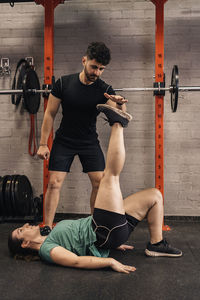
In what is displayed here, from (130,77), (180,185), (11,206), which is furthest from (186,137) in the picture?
(11,206)

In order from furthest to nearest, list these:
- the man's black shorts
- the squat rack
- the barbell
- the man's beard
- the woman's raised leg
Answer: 1. the squat rack
2. the barbell
3. the man's black shorts
4. the man's beard
5. the woman's raised leg

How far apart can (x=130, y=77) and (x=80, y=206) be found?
177 centimetres

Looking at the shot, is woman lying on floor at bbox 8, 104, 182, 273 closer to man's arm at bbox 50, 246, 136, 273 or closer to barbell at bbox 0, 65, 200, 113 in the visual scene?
man's arm at bbox 50, 246, 136, 273

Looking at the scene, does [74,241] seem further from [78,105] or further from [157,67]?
[157,67]

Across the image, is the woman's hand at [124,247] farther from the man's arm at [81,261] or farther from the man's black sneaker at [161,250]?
the man's arm at [81,261]

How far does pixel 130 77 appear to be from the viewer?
3516 millimetres

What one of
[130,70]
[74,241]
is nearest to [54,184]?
[74,241]

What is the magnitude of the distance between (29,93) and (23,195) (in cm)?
118

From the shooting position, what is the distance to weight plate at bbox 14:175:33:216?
10.3ft

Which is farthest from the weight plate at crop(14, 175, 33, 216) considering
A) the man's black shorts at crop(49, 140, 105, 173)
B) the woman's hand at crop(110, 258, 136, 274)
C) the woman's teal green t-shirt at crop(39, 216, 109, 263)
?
the woman's hand at crop(110, 258, 136, 274)

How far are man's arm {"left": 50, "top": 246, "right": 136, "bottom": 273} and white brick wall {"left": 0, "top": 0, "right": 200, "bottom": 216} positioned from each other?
5.44 ft

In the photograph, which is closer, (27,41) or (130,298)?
(130,298)

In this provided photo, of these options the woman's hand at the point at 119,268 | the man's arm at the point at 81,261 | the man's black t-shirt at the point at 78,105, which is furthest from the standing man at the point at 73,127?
the woman's hand at the point at 119,268

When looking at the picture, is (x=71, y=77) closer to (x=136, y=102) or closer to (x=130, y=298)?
(x=136, y=102)
